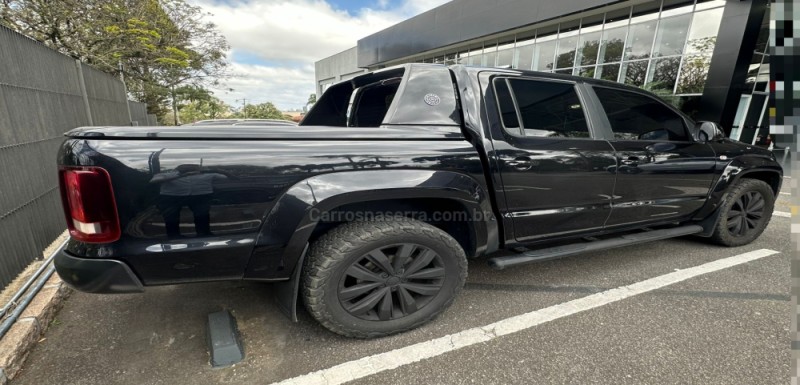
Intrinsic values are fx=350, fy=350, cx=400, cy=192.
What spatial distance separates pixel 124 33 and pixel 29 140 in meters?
10.7

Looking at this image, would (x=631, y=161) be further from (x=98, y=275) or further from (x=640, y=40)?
(x=640, y=40)

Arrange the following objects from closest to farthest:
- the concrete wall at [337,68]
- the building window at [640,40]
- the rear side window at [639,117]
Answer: the rear side window at [639,117] → the building window at [640,40] → the concrete wall at [337,68]

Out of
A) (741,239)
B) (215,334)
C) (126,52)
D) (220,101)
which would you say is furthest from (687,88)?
(220,101)

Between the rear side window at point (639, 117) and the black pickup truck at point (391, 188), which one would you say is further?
the rear side window at point (639, 117)

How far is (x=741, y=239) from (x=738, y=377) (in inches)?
103

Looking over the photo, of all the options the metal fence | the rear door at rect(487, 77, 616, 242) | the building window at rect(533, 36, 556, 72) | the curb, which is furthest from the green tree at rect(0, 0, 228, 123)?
the building window at rect(533, 36, 556, 72)

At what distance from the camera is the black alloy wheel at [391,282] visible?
2027 millimetres

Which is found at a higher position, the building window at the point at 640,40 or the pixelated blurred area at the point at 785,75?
the building window at the point at 640,40

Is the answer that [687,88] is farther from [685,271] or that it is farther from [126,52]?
[126,52]

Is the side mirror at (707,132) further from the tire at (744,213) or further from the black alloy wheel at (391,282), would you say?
the black alloy wheel at (391,282)

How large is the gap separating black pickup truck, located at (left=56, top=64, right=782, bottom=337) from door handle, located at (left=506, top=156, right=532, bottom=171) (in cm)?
1

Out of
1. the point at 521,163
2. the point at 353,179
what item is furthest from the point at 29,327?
the point at 521,163

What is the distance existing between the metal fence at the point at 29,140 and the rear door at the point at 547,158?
369cm

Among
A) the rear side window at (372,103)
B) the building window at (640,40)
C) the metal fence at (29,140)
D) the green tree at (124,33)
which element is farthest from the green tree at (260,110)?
the rear side window at (372,103)
